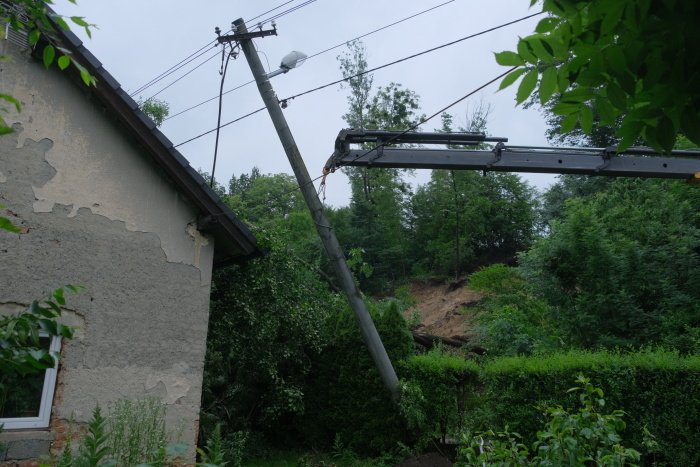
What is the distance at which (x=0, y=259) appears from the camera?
21.0ft

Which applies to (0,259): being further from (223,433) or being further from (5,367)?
(223,433)

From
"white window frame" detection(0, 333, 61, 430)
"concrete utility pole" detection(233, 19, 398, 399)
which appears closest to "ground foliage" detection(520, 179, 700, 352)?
"concrete utility pole" detection(233, 19, 398, 399)

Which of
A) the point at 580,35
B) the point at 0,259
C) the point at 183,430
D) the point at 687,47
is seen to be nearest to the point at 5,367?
the point at 580,35

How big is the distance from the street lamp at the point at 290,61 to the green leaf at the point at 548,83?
867cm

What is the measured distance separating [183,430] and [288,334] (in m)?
4.39

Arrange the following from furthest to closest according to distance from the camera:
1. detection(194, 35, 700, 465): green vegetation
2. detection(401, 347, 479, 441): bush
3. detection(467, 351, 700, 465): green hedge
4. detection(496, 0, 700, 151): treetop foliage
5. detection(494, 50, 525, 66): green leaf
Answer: detection(401, 347, 479, 441): bush < detection(194, 35, 700, 465): green vegetation < detection(467, 351, 700, 465): green hedge < detection(494, 50, 525, 66): green leaf < detection(496, 0, 700, 151): treetop foliage

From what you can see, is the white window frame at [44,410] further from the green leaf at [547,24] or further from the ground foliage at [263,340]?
the green leaf at [547,24]

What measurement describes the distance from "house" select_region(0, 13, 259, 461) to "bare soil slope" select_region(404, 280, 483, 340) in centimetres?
1409

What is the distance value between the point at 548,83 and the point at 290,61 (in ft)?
28.6

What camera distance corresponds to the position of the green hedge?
26.7 ft

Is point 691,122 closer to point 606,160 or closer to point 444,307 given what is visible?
point 606,160

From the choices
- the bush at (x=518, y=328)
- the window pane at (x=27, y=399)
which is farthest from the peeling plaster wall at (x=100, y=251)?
the bush at (x=518, y=328)

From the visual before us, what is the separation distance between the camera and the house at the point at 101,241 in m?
6.57

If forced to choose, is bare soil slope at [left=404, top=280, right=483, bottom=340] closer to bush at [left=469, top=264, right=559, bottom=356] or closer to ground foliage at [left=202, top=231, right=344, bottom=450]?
bush at [left=469, top=264, right=559, bottom=356]
